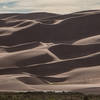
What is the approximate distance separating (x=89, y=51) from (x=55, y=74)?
13.3m

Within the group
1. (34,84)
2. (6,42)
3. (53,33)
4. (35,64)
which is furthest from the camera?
(53,33)

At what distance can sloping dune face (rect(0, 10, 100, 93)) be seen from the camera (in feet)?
131

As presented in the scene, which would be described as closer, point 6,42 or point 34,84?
point 34,84

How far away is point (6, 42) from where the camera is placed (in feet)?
250

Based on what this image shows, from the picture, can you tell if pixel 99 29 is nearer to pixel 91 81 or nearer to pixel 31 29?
pixel 31 29

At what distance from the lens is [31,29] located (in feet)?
265

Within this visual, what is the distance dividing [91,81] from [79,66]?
11.4 m

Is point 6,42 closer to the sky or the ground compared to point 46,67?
closer to the sky

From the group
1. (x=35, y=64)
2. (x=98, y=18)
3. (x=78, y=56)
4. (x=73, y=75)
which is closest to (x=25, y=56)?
(x=35, y=64)

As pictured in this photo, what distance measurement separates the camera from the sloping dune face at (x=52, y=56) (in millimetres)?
39969

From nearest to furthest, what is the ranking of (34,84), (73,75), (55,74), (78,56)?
(34,84), (73,75), (55,74), (78,56)

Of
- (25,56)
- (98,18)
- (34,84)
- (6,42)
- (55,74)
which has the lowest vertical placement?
(34,84)

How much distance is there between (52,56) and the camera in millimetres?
→ 58844

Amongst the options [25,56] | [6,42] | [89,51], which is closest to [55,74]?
[25,56]
